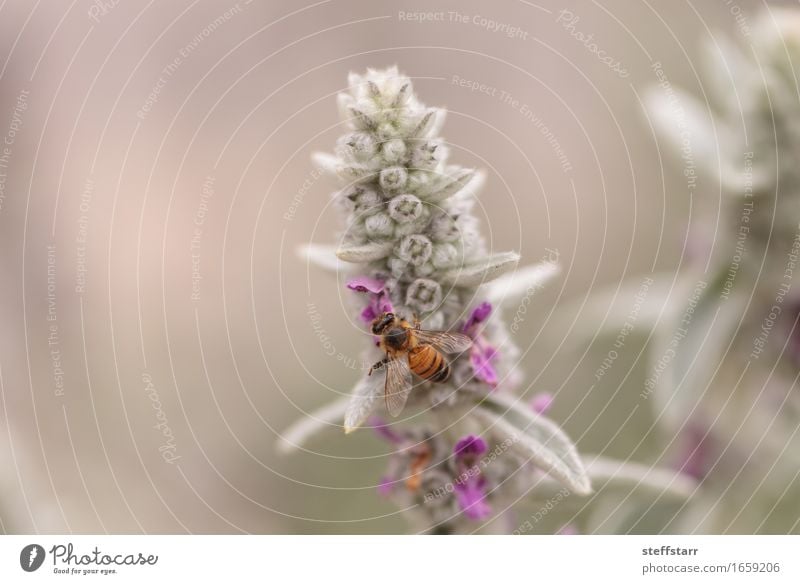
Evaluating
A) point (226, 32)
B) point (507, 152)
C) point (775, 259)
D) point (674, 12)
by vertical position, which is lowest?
point (775, 259)

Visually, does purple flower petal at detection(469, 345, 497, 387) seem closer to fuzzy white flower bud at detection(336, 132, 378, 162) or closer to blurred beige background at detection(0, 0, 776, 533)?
fuzzy white flower bud at detection(336, 132, 378, 162)

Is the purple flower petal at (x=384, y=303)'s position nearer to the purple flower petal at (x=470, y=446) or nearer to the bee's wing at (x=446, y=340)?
the bee's wing at (x=446, y=340)

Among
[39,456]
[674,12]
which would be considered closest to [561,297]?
[674,12]

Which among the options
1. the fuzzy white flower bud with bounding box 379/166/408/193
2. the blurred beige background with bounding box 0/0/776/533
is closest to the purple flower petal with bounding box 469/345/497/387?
the fuzzy white flower bud with bounding box 379/166/408/193

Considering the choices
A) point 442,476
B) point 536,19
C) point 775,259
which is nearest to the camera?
point 442,476

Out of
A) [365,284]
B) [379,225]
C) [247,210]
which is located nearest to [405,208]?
[379,225]

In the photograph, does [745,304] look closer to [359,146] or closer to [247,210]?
[359,146]

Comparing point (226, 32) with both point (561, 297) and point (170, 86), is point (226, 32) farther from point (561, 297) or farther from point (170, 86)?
point (561, 297)
